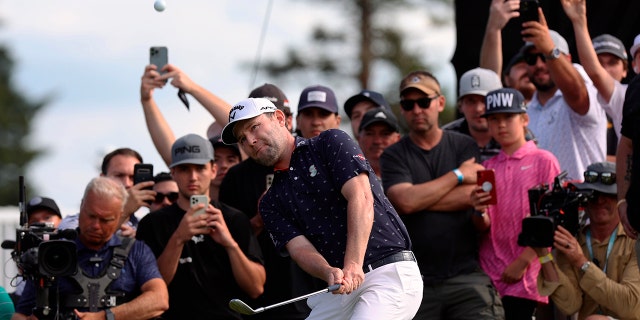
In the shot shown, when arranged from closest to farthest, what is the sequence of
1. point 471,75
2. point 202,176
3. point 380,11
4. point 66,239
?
1. point 66,239
2. point 202,176
3. point 471,75
4. point 380,11

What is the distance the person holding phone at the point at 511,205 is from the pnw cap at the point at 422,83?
1.50 feet

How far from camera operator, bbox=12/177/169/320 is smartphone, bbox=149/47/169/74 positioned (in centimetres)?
144

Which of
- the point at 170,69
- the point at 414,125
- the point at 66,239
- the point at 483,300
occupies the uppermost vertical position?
the point at 170,69

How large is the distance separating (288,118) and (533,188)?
1.99m

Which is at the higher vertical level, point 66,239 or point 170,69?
point 170,69

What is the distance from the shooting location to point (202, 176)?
9258 millimetres

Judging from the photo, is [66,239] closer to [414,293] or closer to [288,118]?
[288,118]

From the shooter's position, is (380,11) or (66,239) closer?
(66,239)

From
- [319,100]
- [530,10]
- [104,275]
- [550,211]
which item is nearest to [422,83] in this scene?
[319,100]

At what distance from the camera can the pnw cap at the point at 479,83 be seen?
32.5 ft

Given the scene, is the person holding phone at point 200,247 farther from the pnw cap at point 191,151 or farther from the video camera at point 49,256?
the video camera at point 49,256

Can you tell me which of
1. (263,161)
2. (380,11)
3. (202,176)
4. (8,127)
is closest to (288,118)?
(202,176)

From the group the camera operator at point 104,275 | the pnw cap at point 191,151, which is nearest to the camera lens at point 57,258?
the camera operator at point 104,275

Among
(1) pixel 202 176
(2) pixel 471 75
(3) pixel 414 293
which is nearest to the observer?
(3) pixel 414 293
